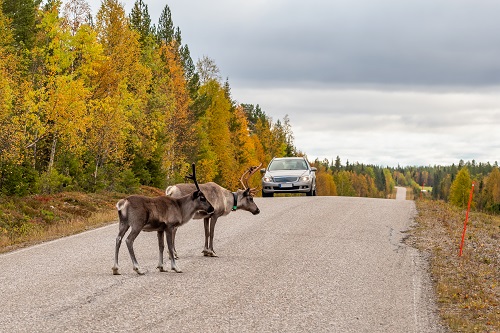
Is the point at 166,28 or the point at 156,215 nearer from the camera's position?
the point at 156,215

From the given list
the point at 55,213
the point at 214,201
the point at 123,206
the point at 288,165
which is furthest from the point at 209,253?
the point at 288,165

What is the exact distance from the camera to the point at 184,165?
159 feet

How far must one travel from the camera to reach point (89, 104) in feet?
98.5

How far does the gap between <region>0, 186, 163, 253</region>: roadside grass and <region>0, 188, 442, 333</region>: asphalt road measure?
7.27 feet

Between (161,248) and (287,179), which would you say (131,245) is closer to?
(161,248)

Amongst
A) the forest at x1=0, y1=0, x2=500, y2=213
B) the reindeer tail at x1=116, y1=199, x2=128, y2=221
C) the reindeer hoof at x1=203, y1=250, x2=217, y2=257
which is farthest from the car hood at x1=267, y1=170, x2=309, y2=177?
the reindeer tail at x1=116, y1=199, x2=128, y2=221

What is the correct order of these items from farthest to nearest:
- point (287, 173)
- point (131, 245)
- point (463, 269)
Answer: point (287, 173) < point (463, 269) < point (131, 245)

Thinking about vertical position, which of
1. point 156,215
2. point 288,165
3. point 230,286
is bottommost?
point 230,286

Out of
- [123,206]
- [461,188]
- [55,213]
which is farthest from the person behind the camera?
[461,188]

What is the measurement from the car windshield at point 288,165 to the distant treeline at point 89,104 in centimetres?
734

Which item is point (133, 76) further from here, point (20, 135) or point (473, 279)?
point (473, 279)

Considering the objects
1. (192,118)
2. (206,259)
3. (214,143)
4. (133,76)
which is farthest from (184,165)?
(206,259)

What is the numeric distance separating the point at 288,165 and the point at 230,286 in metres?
20.7

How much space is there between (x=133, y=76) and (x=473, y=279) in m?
29.8
